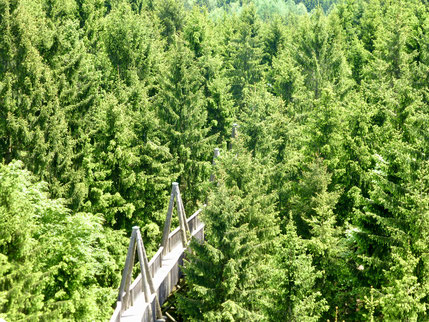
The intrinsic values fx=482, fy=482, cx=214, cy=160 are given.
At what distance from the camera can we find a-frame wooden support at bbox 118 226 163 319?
53.6 ft

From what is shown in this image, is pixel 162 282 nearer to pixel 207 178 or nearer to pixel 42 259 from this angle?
pixel 42 259

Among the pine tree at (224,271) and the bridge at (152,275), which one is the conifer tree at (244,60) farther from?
the pine tree at (224,271)

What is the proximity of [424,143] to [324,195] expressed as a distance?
4435 millimetres

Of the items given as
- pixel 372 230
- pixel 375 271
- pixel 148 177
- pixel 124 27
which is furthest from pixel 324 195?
pixel 124 27

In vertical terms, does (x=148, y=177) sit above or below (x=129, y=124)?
below

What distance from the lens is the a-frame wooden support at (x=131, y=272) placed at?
53.6ft

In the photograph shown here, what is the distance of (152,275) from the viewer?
18719 millimetres

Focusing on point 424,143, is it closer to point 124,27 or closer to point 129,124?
point 129,124

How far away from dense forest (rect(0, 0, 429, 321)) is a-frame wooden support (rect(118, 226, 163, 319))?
0.88 m

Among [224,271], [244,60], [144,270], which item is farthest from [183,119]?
[244,60]

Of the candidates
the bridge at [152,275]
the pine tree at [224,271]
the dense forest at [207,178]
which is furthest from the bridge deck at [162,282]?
the pine tree at [224,271]

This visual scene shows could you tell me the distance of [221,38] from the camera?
1982 inches

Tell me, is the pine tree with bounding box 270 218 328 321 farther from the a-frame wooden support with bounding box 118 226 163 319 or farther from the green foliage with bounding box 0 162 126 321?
the green foliage with bounding box 0 162 126 321

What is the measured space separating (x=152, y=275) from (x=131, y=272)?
2.17m
